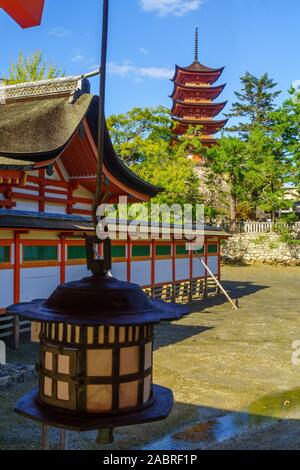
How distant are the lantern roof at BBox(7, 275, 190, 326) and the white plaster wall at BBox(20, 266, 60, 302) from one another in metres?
9.13

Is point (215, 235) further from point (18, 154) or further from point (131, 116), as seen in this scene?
point (131, 116)

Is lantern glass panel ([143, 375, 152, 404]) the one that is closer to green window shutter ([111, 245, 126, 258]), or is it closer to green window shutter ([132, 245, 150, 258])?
green window shutter ([111, 245, 126, 258])

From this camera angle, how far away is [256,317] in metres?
16.8

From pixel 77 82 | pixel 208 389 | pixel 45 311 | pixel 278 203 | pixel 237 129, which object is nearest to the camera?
pixel 45 311

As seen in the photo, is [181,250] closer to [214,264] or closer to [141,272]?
[141,272]

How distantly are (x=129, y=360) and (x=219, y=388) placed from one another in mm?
6387

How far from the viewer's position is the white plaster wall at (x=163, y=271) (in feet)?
60.1

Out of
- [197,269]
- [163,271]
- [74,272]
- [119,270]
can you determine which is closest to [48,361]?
[74,272]

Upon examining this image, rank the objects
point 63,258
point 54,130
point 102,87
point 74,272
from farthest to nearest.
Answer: point 74,272
point 54,130
point 63,258
point 102,87

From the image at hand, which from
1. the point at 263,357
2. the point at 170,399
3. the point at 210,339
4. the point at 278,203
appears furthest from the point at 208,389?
the point at 278,203

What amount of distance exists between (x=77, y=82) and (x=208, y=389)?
442 inches

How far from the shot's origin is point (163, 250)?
1873cm

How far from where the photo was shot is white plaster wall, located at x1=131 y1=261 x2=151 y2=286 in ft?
55.2

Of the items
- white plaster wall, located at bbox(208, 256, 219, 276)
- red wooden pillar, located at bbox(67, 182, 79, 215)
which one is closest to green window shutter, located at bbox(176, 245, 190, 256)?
white plaster wall, located at bbox(208, 256, 219, 276)
